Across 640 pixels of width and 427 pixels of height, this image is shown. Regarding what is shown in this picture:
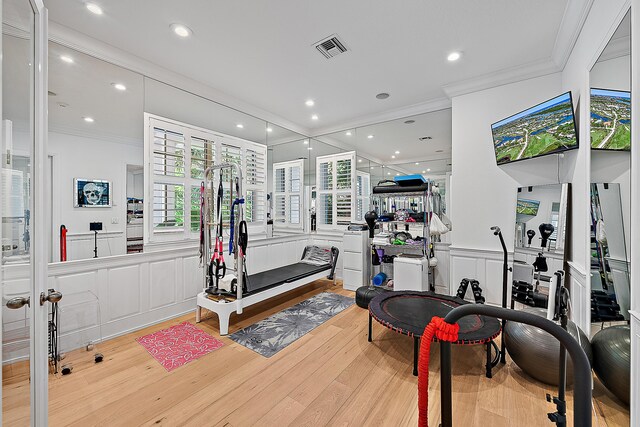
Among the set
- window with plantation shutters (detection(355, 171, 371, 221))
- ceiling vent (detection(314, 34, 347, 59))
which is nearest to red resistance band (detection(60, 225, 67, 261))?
ceiling vent (detection(314, 34, 347, 59))

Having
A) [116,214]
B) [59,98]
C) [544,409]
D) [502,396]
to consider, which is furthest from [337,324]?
[59,98]

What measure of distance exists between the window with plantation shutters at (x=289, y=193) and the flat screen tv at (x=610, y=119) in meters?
4.20

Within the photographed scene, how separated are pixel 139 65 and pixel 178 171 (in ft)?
4.12

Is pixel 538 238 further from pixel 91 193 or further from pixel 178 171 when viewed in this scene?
pixel 91 193

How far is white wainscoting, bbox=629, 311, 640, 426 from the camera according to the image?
1289 mm

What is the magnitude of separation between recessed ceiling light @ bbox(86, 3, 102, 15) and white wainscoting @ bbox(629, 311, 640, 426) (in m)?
4.26

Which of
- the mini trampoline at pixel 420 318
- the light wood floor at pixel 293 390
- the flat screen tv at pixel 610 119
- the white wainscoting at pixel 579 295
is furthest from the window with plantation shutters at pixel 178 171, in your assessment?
the white wainscoting at pixel 579 295

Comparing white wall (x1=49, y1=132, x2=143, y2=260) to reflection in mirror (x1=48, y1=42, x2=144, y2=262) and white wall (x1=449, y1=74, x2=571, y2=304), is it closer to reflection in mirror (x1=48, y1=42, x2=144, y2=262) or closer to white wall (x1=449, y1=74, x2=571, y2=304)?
reflection in mirror (x1=48, y1=42, x2=144, y2=262)

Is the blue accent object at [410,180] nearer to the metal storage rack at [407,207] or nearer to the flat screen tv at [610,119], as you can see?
the metal storage rack at [407,207]

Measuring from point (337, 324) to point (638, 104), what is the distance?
3044mm

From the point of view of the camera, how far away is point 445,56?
9.85 ft

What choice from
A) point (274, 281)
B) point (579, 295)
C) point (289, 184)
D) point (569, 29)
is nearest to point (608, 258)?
point (579, 295)

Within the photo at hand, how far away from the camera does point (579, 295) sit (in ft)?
7.51

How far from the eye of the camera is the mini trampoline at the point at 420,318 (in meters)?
2.19
